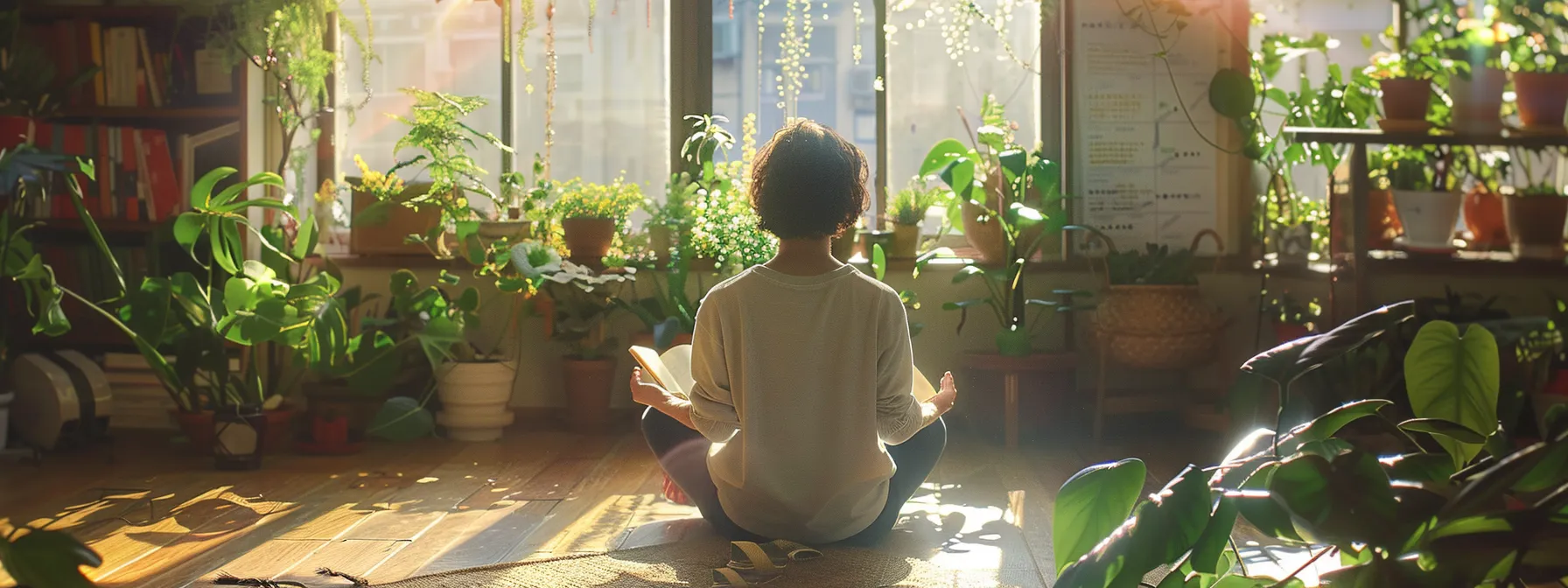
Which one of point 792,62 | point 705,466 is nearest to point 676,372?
point 705,466

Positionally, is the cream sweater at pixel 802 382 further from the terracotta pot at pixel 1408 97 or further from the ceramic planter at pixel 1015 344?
the terracotta pot at pixel 1408 97

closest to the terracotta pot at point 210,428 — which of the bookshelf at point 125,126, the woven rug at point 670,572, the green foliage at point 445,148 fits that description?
the bookshelf at point 125,126

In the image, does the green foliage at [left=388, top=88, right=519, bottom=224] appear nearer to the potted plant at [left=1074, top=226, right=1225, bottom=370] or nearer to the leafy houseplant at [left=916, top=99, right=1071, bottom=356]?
the leafy houseplant at [left=916, top=99, right=1071, bottom=356]

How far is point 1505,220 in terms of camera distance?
3871 millimetres

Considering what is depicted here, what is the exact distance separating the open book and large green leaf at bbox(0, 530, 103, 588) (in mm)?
1898

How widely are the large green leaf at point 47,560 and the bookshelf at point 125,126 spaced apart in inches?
157

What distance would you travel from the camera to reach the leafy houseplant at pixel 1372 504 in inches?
23.9

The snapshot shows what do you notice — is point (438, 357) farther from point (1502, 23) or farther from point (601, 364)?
point (1502, 23)

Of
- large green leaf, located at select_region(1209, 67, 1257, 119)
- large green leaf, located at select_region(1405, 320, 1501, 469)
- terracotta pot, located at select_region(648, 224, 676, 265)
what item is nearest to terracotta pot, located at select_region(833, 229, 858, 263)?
terracotta pot, located at select_region(648, 224, 676, 265)

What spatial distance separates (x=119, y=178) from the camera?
14.4ft

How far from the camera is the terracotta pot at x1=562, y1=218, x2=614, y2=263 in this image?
4516 millimetres

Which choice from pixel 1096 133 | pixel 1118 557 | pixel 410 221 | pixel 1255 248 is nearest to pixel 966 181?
pixel 1096 133

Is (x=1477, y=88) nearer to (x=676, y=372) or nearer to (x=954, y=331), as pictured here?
(x=954, y=331)

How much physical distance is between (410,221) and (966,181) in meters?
2.00
